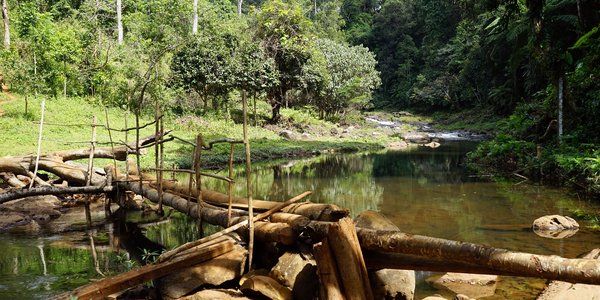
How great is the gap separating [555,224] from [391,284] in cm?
608

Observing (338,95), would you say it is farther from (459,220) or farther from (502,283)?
(502,283)

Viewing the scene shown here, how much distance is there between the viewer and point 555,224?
360 inches

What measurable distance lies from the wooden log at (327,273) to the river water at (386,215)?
2223mm

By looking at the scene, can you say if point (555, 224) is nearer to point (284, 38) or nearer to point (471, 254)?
point (471, 254)

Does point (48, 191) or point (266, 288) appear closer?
point (266, 288)

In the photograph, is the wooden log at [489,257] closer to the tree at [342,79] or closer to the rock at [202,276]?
the rock at [202,276]

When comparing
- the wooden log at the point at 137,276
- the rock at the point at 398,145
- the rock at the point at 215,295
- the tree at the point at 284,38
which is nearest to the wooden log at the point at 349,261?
the rock at the point at 215,295

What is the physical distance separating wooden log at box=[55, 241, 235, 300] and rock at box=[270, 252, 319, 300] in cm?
87

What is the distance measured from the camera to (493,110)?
4347 centimetres

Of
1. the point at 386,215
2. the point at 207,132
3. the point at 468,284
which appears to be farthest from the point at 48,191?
the point at 207,132

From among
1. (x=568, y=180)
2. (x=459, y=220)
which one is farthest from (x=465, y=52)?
(x=459, y=220)

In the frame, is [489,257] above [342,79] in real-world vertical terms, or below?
below

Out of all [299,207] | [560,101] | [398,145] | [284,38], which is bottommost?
[398,145]

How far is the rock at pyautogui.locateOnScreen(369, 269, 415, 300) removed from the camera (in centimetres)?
481
